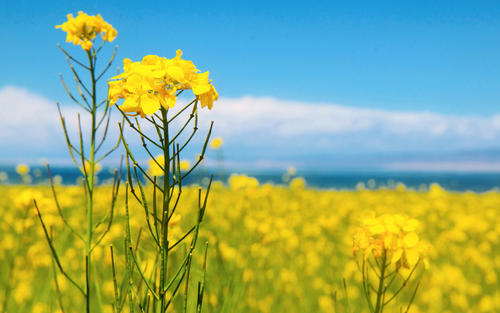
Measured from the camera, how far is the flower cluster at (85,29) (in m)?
1.81

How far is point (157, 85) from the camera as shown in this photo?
1.17 metres

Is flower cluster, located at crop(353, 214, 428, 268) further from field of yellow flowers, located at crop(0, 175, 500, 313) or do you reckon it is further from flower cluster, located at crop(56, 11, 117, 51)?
flower cluster, located at crop(56, 11, 117, 51)

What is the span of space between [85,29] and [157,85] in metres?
0.90

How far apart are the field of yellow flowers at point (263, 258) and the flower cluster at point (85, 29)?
0.91m

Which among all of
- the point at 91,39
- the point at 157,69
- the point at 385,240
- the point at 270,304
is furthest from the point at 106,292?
the point at 157,69

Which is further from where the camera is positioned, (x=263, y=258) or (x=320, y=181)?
(x=320, y=181)

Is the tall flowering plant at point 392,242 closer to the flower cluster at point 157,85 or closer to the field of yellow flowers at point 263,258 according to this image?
the field of yellow flowers at point 263,258

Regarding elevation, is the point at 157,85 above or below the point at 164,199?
above

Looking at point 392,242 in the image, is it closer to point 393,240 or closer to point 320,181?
point 393,240

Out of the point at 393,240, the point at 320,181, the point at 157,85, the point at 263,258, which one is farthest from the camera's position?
the point at 320,181

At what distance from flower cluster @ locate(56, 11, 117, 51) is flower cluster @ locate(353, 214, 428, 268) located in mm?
1410

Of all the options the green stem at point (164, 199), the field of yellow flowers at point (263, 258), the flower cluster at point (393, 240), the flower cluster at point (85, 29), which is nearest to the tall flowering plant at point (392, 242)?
the flower cluster at point (393, 240)

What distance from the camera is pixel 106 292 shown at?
3.58m

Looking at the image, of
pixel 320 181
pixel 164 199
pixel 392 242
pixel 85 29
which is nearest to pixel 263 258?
pixel 392 242
